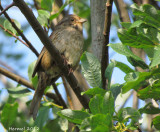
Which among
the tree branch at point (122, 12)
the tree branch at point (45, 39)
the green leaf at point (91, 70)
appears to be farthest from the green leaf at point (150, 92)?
the tree branch at point (122, 12)

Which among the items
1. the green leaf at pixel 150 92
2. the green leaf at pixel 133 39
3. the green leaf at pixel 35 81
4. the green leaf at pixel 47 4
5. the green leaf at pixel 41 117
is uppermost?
the green leaf at pixel 47 4

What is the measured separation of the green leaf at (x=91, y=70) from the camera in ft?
7.70

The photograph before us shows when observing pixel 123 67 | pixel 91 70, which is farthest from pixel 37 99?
pixel 123 67

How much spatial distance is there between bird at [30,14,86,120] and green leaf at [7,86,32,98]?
164 millimetres

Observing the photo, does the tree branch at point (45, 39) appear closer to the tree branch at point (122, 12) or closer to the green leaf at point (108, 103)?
the green leaf at point (108, 103)

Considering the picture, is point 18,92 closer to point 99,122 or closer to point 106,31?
point 106,31

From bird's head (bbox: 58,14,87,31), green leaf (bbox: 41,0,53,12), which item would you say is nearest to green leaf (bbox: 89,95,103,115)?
green leaf (bbox: 41,0,53,12)

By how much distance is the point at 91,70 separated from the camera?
2369 millimetres

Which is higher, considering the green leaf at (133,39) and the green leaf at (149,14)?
the green leaf at (149,14)

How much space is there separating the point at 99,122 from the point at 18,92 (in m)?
2.45

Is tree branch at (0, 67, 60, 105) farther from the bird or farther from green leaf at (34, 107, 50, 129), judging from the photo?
green leaf at (34, 107, 50, 129)

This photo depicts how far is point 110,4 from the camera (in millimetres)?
2541

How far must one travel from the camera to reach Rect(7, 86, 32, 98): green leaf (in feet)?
12.8

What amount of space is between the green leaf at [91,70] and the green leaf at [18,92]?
1.77 meters
